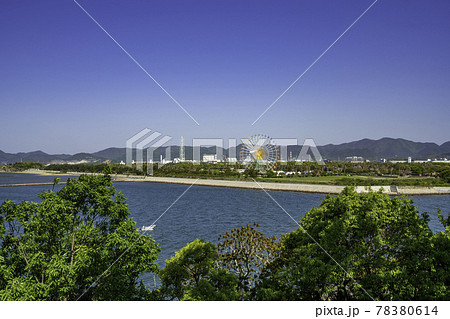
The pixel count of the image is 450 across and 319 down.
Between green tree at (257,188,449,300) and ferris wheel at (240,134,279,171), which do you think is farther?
ferris wheel at (240,134,279,171)

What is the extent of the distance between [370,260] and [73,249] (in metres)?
5.38

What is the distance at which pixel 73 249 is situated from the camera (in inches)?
234

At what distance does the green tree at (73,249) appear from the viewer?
513 centimetres

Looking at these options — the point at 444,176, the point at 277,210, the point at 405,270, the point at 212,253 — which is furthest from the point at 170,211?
the point at 444,176

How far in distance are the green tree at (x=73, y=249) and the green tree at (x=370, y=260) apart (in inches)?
95.4

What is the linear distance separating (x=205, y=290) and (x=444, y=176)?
54654mm

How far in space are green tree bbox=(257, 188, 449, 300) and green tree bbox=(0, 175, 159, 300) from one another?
2.42 m

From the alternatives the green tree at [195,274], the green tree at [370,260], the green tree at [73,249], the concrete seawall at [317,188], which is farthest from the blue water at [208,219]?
the green tree at [370,260]

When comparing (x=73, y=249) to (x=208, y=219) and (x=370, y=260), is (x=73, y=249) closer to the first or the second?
(x=370, y=260)

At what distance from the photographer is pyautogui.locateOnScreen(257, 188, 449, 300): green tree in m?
4.69

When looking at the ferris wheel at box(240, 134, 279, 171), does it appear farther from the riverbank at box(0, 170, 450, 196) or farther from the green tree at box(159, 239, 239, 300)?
the green tree at box(159, 239, 239, 300)

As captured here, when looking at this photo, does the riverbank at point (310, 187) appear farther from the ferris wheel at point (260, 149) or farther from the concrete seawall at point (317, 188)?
the ferris wheel at point (260, 149)

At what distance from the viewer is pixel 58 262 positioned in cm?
516

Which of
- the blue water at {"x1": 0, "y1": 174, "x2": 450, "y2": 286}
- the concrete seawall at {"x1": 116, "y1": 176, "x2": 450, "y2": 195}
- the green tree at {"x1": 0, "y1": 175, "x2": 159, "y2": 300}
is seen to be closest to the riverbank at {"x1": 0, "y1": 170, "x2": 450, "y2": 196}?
the concrete seawall at {"x1": 116, "y1": 176, "x2": 450, "y2": 195}
